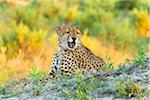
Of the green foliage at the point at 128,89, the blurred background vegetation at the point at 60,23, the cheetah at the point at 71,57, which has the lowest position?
the green foliage at the point at 128,89

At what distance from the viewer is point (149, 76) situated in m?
7.27

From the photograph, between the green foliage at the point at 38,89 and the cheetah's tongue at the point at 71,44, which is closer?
the green foliage at the point at 38,89

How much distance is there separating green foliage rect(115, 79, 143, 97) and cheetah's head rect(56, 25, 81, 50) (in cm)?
252

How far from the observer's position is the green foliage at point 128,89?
666 centimetres

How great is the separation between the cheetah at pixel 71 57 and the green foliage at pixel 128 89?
2.25 metres

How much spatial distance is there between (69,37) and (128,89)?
274 centimetres

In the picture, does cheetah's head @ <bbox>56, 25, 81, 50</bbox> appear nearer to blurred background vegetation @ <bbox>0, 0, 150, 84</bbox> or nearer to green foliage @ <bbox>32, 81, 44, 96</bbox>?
blurred background vegetation @ <bbox>0, 0, 150, 84</bbox>

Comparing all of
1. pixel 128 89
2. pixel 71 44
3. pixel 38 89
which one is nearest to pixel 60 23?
pixel 71 44

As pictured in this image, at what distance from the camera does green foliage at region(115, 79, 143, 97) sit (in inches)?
262

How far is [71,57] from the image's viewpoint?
935 cm

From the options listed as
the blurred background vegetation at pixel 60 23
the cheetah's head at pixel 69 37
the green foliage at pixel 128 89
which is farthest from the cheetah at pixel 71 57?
the green foliage at pixel 128 89

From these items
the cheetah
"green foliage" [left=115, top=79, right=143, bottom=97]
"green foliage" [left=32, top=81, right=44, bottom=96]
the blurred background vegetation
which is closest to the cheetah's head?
the cheetah

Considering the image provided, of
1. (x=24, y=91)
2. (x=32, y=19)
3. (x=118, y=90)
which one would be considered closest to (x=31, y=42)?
(x=32, y=19)

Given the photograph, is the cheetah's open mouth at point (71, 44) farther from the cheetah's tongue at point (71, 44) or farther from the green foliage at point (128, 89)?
the green foliage at point (128, 89)
